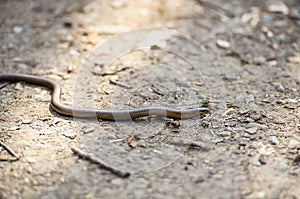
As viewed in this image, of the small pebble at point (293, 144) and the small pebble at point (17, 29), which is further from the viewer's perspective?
the small pebble at point (17, 29)

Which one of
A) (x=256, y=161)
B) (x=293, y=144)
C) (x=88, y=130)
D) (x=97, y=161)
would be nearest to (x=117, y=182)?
(x=97, y=161)

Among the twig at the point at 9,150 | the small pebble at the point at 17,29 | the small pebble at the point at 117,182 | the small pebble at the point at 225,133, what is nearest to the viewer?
the small pebble at the point at 117,182

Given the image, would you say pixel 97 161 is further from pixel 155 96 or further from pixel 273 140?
pixel 273 140

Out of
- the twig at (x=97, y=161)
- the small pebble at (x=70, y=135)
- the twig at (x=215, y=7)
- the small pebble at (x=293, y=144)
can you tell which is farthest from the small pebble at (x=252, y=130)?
the twig at (x=215, y=7)

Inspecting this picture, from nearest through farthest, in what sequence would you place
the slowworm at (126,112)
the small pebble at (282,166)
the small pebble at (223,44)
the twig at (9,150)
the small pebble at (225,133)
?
the small pebble at (282,166)
the twig at (9,150)
the small pebble at (225,133)
the slowworm at (126,112)
the small pebble at (223,44)

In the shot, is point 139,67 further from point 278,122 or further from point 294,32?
point 294,32

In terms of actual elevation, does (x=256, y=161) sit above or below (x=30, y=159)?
above

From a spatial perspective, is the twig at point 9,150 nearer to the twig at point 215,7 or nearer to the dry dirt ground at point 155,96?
the dry dirt ground at point 155,96

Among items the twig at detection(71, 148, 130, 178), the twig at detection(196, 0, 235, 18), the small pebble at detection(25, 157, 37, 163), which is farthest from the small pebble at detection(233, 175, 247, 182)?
the twig at detection(196, 0, 235, 18)
